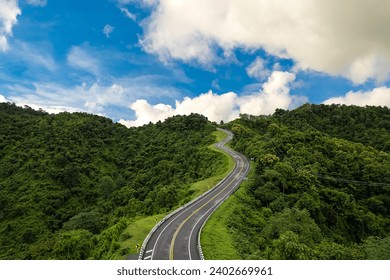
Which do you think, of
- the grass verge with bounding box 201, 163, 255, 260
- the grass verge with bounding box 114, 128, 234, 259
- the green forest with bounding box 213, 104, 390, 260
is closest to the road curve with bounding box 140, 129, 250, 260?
the grass verge with bounding box 201, 163, 255, 260

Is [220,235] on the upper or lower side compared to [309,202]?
lower

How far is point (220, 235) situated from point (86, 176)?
253 feet

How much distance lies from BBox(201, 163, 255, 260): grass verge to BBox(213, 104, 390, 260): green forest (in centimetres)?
42

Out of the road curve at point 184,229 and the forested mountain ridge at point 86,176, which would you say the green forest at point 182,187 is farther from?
the road curve at point 184,229

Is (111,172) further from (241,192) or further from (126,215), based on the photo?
(241,192)

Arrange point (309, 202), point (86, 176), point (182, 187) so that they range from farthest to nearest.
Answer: point (86, 176)
point (182, 187)
point (309, 202)

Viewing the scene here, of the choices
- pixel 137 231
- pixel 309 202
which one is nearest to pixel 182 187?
pixel 309 202

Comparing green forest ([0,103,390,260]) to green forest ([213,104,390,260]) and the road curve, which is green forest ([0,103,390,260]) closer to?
green forest ([213,104,390,260])

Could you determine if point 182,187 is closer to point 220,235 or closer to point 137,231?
point 137,231

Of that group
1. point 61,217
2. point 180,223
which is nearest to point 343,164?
point 180,223

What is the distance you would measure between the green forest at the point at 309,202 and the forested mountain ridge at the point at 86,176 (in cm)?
1474

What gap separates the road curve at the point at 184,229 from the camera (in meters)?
33.7

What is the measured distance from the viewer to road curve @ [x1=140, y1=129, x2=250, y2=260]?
33.7m

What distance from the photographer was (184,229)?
138 ft
